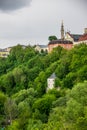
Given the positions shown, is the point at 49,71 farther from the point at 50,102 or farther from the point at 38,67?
the point at 50,102

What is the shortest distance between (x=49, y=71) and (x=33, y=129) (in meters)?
31.3

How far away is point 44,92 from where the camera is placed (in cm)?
8044

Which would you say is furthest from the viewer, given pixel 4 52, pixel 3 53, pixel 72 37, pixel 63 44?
pixel 4 52

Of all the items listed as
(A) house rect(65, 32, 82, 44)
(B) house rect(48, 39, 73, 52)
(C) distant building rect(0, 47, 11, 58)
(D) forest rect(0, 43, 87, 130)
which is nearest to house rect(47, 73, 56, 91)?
(D) forest rect(0, 43, 87, 130)

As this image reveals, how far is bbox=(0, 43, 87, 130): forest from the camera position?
50344mm

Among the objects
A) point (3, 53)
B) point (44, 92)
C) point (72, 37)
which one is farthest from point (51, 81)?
point (3, 53)

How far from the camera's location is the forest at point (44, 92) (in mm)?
50344

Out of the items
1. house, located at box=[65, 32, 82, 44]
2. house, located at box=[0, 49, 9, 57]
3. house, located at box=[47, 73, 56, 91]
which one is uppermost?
house, located at box=[65, 32, 82, 44]

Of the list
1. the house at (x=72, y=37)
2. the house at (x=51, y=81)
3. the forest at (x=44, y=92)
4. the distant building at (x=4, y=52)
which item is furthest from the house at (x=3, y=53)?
the house at (x=51, y=81)

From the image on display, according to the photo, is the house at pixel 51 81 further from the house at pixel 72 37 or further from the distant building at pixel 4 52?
the distant building at pixel 4 52

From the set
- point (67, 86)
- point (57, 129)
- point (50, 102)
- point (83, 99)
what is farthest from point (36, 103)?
point (57, 129)

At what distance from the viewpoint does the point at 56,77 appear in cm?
7956

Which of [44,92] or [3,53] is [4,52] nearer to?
[3,53]

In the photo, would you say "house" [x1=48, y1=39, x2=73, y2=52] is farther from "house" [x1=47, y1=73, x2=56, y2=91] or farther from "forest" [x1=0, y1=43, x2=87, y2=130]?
"house" [x1=47, y1=73, x2=56, y2=91]
